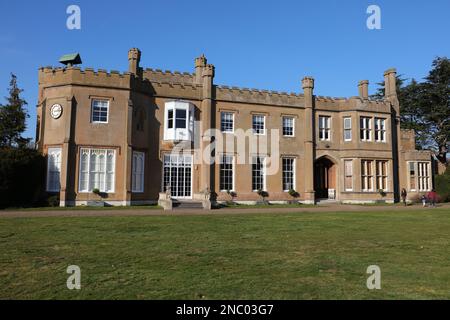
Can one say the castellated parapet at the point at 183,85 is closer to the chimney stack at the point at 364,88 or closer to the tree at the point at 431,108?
the chimney stack at the point at 364,88

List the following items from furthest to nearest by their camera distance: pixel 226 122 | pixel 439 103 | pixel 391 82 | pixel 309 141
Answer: pixel 439 103 → pixel 391 82 → pixel 309 141 → pixel 226 122

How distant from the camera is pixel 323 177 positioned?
30.2 m

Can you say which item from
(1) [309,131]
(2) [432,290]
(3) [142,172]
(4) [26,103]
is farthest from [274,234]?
(4) [26,103]

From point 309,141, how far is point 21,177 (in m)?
19.8

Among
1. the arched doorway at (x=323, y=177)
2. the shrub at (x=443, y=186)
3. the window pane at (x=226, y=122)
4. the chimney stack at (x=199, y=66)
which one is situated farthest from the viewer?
the shrub at (x=443, y=186)

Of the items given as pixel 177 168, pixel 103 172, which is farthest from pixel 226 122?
pixel 103 172

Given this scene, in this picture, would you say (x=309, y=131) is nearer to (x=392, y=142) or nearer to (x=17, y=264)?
(x=392, y=142)

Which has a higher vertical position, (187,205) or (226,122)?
(226,122)

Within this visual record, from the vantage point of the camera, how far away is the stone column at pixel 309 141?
1080 inches

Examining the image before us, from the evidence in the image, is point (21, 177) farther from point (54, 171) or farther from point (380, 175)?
point (380, 175)

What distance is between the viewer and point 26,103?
3131cm

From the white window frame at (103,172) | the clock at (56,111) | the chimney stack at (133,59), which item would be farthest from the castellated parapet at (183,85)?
the white window frame at (103,172)

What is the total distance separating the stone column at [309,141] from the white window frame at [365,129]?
404cm

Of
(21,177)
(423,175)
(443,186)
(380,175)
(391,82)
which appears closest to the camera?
(21,177)
